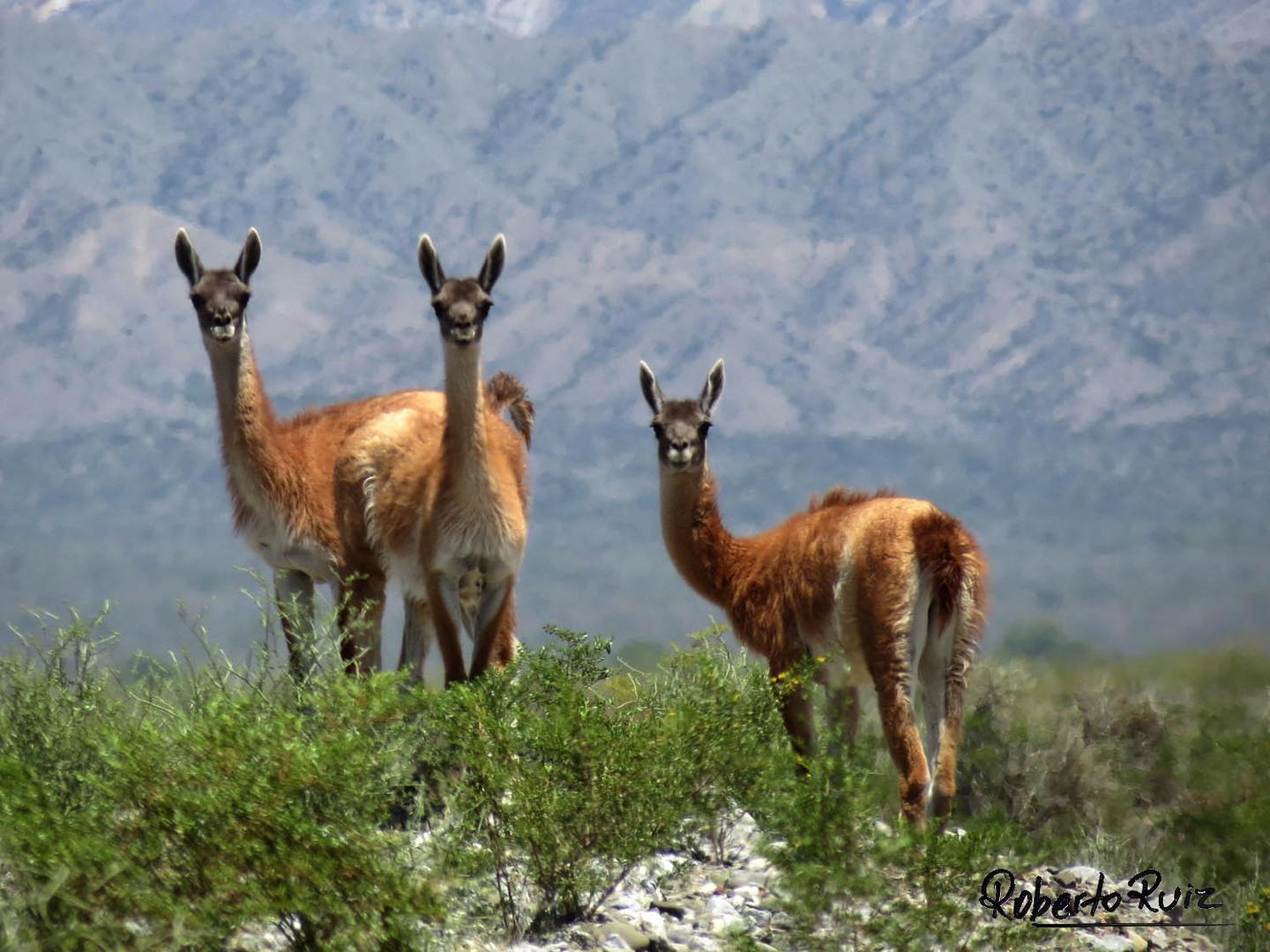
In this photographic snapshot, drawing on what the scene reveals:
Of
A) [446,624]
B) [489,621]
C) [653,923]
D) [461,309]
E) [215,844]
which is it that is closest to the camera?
[215,844]

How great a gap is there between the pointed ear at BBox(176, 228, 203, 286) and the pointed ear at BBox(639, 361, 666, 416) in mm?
3024

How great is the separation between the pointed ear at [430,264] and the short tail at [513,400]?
1.36 meters

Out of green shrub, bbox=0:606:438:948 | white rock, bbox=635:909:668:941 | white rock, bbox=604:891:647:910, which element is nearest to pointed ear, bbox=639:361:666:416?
white rock, bbox=604:891:647:910

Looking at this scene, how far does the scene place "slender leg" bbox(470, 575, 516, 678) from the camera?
980cm

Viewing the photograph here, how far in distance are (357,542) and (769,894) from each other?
387 centimetres

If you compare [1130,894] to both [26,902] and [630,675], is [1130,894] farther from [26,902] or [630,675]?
[26,902]

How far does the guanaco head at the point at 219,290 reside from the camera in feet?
34.9

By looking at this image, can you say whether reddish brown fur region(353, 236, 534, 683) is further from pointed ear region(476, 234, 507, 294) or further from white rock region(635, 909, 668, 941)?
white rock region(635, 909, 668, 941)

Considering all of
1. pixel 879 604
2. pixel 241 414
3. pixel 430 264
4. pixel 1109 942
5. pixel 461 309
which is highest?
pixel 430 264

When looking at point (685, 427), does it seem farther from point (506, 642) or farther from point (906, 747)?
point (906, 747)

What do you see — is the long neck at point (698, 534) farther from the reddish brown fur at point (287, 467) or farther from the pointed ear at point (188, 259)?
the pointed ear at point (188, 259)

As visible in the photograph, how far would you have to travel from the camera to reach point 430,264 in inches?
387
